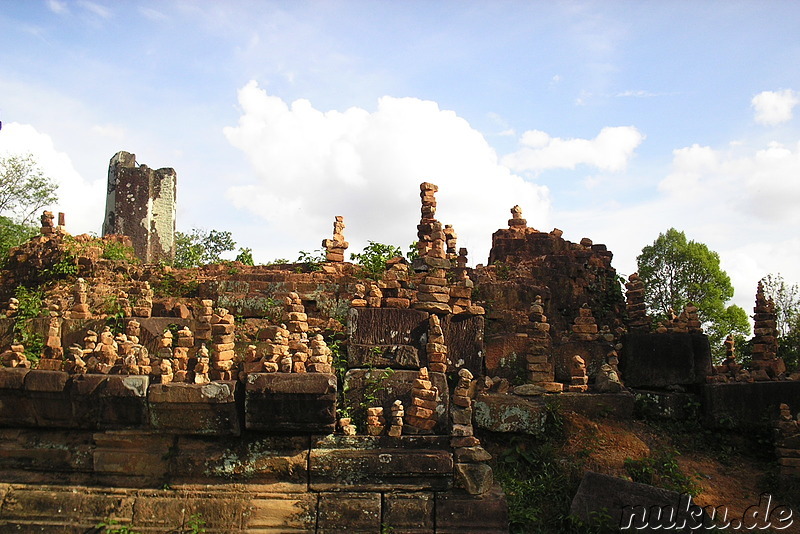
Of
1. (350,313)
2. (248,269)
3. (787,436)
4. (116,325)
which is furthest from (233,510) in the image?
(787,436)

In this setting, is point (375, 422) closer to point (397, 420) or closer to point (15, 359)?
point (397, 420)

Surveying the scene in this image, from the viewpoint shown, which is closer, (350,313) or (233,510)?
(233,510)

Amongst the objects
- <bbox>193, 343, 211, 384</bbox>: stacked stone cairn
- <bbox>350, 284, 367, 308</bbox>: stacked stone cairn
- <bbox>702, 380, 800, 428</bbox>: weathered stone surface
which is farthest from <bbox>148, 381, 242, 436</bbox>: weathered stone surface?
<bbox>702, 380, 800, 428</bbox>: weathered stone surface

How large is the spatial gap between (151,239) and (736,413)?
1060 cm

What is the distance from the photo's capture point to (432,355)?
Answer: 6.72 m

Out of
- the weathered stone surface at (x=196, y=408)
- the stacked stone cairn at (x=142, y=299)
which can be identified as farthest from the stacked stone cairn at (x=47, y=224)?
the weathered stone surface at (x=196, y=408)

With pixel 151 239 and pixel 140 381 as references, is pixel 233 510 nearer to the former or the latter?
pixel 140 381

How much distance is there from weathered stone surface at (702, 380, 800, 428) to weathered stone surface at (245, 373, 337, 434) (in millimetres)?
4886

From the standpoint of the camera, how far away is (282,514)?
5699mm

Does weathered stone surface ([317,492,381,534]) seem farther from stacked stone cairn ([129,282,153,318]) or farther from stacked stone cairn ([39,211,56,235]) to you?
stacked stone cairn ([39,211,56,235])

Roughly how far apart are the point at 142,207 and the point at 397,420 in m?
9.19

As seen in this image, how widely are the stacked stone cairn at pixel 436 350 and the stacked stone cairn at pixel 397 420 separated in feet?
2.54

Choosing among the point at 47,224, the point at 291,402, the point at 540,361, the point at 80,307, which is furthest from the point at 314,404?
the point at 47,224

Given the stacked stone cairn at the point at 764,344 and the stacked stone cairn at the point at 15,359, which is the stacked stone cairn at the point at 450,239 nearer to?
the stacked stone cairn at the point at 764,344
